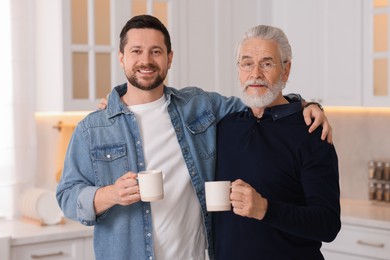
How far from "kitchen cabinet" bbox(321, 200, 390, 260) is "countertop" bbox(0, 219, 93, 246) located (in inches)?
54.3

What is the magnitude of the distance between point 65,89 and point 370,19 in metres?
1.74

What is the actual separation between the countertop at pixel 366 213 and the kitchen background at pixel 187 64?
22 centimetres

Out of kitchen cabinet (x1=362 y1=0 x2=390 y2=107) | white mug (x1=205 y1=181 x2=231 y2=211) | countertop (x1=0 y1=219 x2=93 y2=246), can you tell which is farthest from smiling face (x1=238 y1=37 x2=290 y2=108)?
kitchen cabinet (x1=362 y1=0 x2=390 y2=107)

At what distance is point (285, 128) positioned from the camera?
2.39 m

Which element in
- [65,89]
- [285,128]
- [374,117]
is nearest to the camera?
[285,128]

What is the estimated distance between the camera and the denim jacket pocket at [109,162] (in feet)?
8.04

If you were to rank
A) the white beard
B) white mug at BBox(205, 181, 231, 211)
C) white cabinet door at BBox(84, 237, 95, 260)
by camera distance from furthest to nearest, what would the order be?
white cabinet door at BBox(84, 237, 95, 260) < the white beard < white mug at BBox(205, 181, 231, 211)

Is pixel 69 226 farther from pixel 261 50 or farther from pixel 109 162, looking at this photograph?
pixel 261 50

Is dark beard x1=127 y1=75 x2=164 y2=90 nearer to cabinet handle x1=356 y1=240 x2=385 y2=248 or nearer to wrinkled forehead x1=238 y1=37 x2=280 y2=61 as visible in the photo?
wrinkled forehead x1=238 y1=37 x2=280 y2=61

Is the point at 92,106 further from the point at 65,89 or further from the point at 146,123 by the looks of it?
the point at 146,123

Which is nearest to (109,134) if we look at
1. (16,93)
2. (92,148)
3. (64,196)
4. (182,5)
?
(92,148)

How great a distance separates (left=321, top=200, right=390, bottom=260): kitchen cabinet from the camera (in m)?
3.88

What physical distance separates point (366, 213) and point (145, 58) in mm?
2176

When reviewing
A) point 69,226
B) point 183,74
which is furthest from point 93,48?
point 69,226
